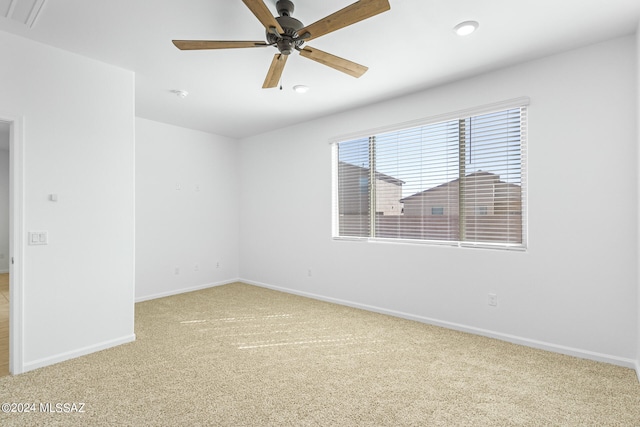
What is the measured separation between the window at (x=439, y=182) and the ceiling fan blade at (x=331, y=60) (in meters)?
1.46

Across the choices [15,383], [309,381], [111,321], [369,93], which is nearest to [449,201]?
[369,93]

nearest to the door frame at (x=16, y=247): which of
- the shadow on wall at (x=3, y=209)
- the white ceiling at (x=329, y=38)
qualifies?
the white ceiling at (x=329, y=38)

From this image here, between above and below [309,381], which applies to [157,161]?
above

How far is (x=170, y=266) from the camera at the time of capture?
5.08 metres

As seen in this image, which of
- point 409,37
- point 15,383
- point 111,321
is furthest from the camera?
point 111,321

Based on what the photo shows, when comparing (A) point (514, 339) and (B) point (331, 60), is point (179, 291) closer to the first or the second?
(B) point (331, 60)

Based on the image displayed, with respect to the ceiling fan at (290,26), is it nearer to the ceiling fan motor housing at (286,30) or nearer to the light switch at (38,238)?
the ceiling fan motor housing at (286,30)

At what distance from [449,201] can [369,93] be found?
1525mm

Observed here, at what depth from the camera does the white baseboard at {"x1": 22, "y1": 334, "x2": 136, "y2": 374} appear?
2.59m

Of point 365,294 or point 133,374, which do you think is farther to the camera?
point 365,294

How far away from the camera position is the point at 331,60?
2447 mm

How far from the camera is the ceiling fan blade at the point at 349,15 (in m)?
1.79

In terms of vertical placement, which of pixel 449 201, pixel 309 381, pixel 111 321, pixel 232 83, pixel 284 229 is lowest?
pixel 309 381

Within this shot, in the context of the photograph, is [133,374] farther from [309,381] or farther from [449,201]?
[449,201]
